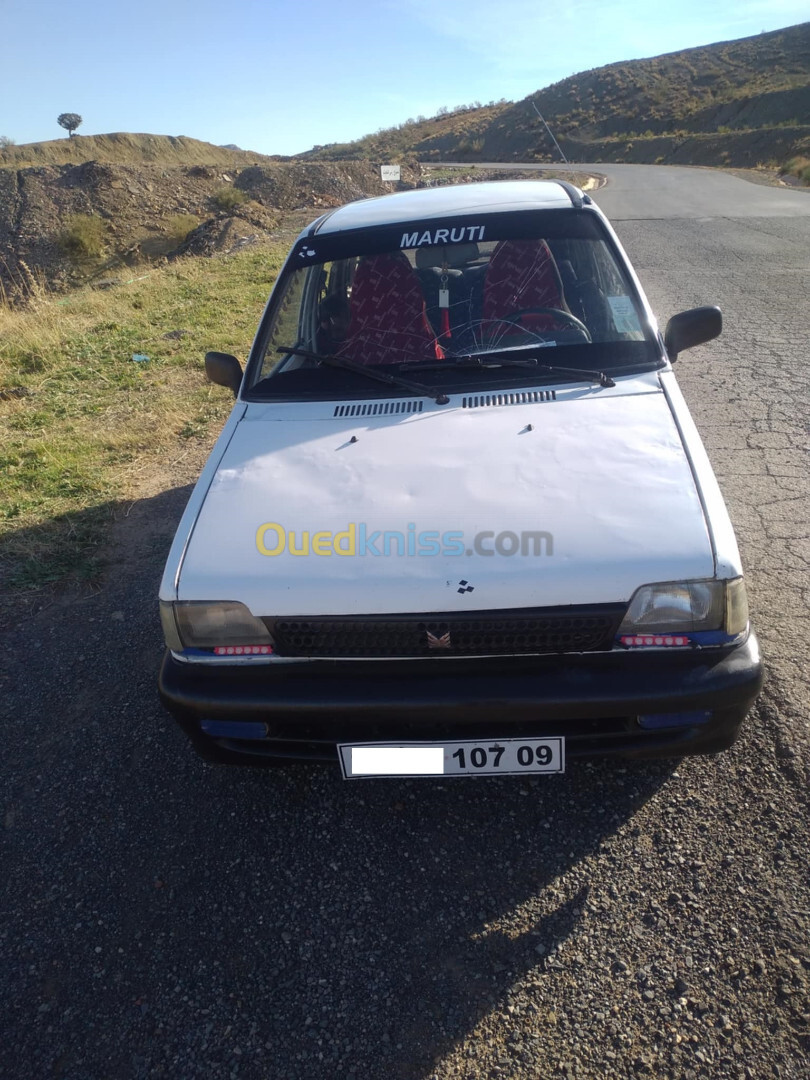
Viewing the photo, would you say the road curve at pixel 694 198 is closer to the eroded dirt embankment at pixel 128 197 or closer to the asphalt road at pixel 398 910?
the eroded dirt embankment at pixel 128 197

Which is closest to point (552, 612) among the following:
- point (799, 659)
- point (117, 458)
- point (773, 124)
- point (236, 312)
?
point (799, 659)

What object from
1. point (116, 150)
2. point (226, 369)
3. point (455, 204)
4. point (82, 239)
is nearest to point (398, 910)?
point (226, 369)

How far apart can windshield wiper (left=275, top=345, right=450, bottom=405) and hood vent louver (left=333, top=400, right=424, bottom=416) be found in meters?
0.06

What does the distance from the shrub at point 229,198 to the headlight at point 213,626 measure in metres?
24.8

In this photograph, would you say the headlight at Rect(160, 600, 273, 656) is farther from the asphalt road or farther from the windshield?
the windshield

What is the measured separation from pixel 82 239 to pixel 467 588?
2946 centimetres

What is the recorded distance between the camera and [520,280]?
10.5 ft

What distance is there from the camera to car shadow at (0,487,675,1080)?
6.12 ft

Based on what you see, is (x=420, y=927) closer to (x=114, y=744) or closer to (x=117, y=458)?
(x=114, y=744)

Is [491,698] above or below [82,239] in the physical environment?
below

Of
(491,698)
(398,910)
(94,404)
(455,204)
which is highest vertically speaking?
(455,204)

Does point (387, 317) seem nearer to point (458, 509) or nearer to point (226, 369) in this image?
point (226, 369)

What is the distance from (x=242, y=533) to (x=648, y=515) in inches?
50.3

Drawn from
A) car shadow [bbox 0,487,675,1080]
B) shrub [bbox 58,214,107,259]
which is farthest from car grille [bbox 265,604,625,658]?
shrub [bbox 58,214,107,259]
